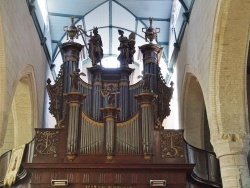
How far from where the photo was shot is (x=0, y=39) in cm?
1015

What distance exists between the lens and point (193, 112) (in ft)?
46.1

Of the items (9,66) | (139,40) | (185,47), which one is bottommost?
(9,66)

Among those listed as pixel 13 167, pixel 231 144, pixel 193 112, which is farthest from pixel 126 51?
pixel 231 144

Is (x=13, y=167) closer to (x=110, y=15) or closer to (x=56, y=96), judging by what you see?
(x=56, y=96)

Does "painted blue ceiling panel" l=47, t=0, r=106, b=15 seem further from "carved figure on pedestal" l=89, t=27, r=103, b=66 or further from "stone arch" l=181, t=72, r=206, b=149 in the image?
"stone arch" l=181, t=72, r=206, b=149

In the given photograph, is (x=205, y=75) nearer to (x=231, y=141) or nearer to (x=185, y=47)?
(x=231, y=141)

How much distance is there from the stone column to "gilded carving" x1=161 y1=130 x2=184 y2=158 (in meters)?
1.40

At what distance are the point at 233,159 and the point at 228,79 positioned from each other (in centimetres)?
185

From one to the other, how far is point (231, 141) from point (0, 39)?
580 centimetres

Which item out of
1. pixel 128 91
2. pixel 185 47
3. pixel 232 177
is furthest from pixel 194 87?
pixel 232 177

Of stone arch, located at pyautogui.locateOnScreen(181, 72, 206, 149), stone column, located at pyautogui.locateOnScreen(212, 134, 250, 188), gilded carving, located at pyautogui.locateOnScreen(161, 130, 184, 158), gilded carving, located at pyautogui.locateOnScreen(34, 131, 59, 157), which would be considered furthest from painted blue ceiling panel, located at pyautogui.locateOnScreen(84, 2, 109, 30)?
stone column, located at pyautogui.locateOnScreen(212, 134, 250, 188)

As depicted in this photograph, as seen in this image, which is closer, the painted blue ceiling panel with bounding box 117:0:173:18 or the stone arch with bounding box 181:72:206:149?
the stone arch with bounding box 181:72:206:149

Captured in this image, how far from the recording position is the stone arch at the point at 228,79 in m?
9.59

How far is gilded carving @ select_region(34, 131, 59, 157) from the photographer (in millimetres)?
10938
